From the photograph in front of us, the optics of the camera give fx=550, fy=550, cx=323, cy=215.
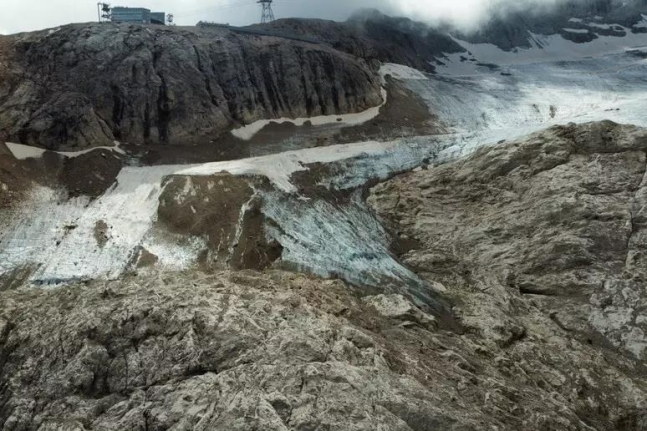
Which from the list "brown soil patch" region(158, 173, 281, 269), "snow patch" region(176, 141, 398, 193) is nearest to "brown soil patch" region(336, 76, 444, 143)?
"snow patch" region(176, 141, 398, 193)

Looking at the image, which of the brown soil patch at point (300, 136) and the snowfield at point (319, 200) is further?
the brown soil patch at point (300, 136)

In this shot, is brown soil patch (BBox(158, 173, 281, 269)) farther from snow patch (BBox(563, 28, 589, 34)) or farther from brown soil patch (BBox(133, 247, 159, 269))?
snow patch (BBox(563, 28, 589, 34))

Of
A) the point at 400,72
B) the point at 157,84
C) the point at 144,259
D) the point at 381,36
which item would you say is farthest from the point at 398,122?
the point at 381,36

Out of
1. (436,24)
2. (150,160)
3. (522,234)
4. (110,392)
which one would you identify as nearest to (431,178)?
(522,234)

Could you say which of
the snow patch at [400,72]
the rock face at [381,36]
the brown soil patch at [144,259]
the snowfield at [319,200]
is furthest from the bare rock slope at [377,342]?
the rock face at [381,36]

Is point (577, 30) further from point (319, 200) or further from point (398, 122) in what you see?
point (319, 200)

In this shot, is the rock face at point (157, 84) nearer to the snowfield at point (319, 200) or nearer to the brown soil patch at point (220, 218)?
the snowfield at point (319, 200)

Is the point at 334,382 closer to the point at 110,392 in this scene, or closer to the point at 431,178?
the point at 110,392

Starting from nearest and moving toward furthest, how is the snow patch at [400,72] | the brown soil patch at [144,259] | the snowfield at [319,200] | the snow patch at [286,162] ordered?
1. the brown soil patch at [144,259]
2. the snowfield at [319,200]
3. the snow patch at [286,162]
4. the snow patch at [400,72]
